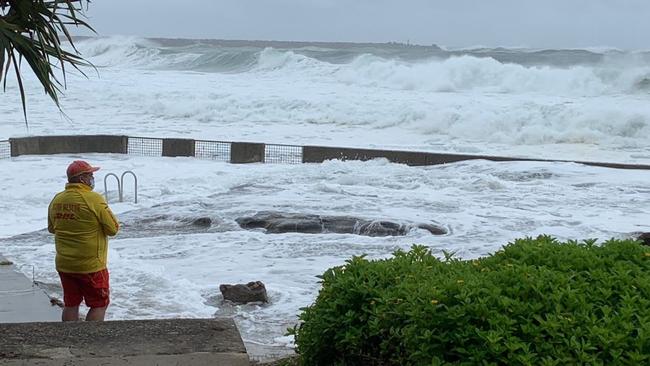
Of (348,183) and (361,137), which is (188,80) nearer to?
(361,137)

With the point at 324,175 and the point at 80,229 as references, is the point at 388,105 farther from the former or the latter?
the point at 80,229

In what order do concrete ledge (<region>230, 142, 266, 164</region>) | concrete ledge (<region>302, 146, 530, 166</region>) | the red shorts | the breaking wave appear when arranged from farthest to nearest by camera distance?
1. the breaking wave
2. concrete ledge (<region>230, 142, 266, 164</region>)
3. concrete ledge (<region>302, 146, 530, 166</region>)
4. the red shorts

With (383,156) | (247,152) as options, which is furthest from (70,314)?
(247,152)

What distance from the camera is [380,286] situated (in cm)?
391

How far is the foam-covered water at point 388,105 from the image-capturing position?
28.9 metres

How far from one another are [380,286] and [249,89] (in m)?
39.7

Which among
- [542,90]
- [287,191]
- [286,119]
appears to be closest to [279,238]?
[287,191]

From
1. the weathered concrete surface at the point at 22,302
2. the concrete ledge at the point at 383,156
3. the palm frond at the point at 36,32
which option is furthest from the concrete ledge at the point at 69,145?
the palm frond at the point at 36,32

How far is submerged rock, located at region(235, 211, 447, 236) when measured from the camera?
12602mm

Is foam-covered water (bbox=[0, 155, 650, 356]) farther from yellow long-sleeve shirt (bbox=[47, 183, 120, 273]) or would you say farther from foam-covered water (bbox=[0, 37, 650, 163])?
foam-covered water (bbox=[0, 37, 650, 163])

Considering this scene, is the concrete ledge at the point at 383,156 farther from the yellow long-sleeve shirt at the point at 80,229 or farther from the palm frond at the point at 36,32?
the palm frond at the point at 36,32

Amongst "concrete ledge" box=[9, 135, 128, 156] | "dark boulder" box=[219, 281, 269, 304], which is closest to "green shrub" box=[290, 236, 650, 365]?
"dark boulder" box=[219, 281, 269, 304]

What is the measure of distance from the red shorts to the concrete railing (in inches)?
538

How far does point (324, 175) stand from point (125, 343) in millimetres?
13461
